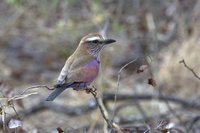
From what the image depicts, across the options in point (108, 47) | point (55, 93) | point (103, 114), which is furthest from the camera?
point (108, 47)

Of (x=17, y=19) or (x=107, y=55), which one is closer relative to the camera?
(x=107, y=55)

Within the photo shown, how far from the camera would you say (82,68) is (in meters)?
4.71

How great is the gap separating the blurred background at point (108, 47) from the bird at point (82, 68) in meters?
4.87

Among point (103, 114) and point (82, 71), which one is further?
point (82, 71)

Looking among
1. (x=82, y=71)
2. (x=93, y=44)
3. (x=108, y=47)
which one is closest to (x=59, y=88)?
(x=82, y=71)

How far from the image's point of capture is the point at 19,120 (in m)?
4.04

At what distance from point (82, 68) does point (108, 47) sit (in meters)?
7.11

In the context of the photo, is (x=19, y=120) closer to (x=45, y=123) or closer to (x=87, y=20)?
(x=45, y=123)

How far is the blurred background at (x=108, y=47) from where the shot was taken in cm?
1067

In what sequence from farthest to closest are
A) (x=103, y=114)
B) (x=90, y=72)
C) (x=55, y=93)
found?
(x=90, y=72) < (x=55, y=93) < (x=103, y=114)

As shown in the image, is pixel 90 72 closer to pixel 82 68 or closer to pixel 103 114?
pixel 82 68

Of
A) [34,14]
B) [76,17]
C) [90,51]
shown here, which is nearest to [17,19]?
[34,14]

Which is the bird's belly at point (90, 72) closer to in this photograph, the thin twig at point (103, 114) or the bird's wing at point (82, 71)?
the bird's wing at point (82, 71)

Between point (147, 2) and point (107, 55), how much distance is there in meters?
1.64
